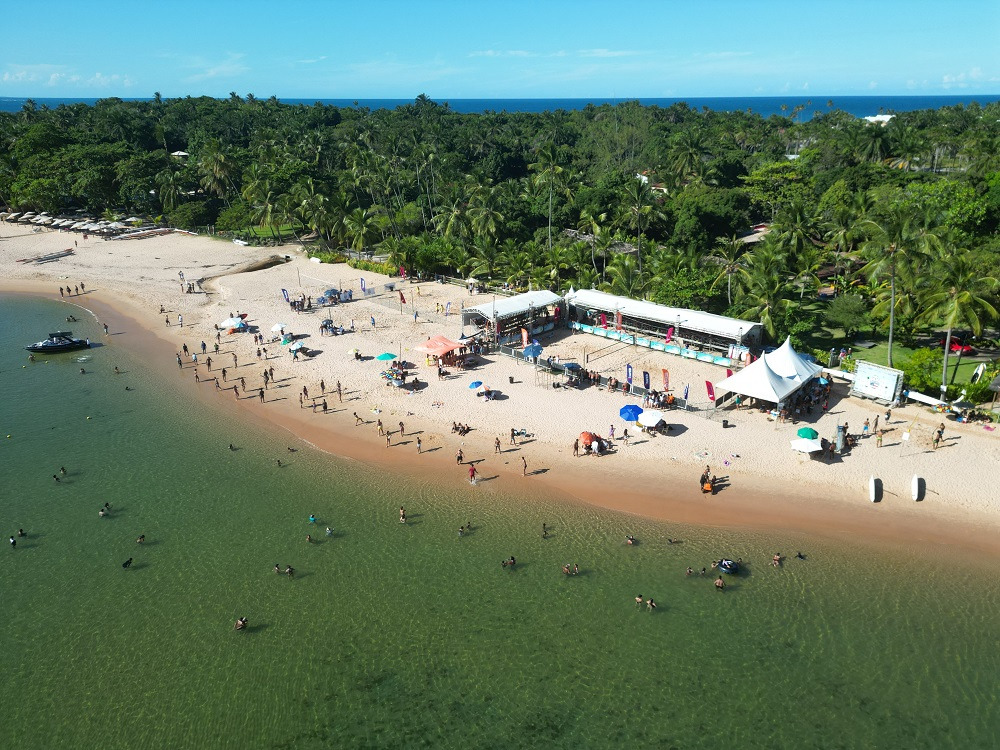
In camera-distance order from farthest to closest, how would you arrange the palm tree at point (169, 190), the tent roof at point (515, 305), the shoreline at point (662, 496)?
1. the palm tree at point (169, 190)
2. the tent roof at point (515, 305)
3. the shoreline at point (662, 496)

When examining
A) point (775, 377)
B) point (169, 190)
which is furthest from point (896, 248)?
point (169, 190)

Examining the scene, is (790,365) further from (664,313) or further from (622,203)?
(622,203)

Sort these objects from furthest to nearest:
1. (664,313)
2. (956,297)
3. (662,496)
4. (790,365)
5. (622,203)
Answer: (622,203), (664,313), (790,365), (956,297), (662,496)

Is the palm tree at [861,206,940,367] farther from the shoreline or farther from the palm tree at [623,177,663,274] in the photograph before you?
the palm tree at [623,177,663,274]

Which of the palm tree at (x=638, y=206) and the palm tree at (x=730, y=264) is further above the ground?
the palm tree at (x=638, y=206)

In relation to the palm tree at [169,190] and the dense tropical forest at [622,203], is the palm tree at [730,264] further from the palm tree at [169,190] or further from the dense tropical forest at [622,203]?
the palm tree at [169,190]

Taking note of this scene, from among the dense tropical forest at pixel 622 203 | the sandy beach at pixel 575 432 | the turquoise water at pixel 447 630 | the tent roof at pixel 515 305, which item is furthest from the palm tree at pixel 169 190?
the turquoise water at pixel 447 630
